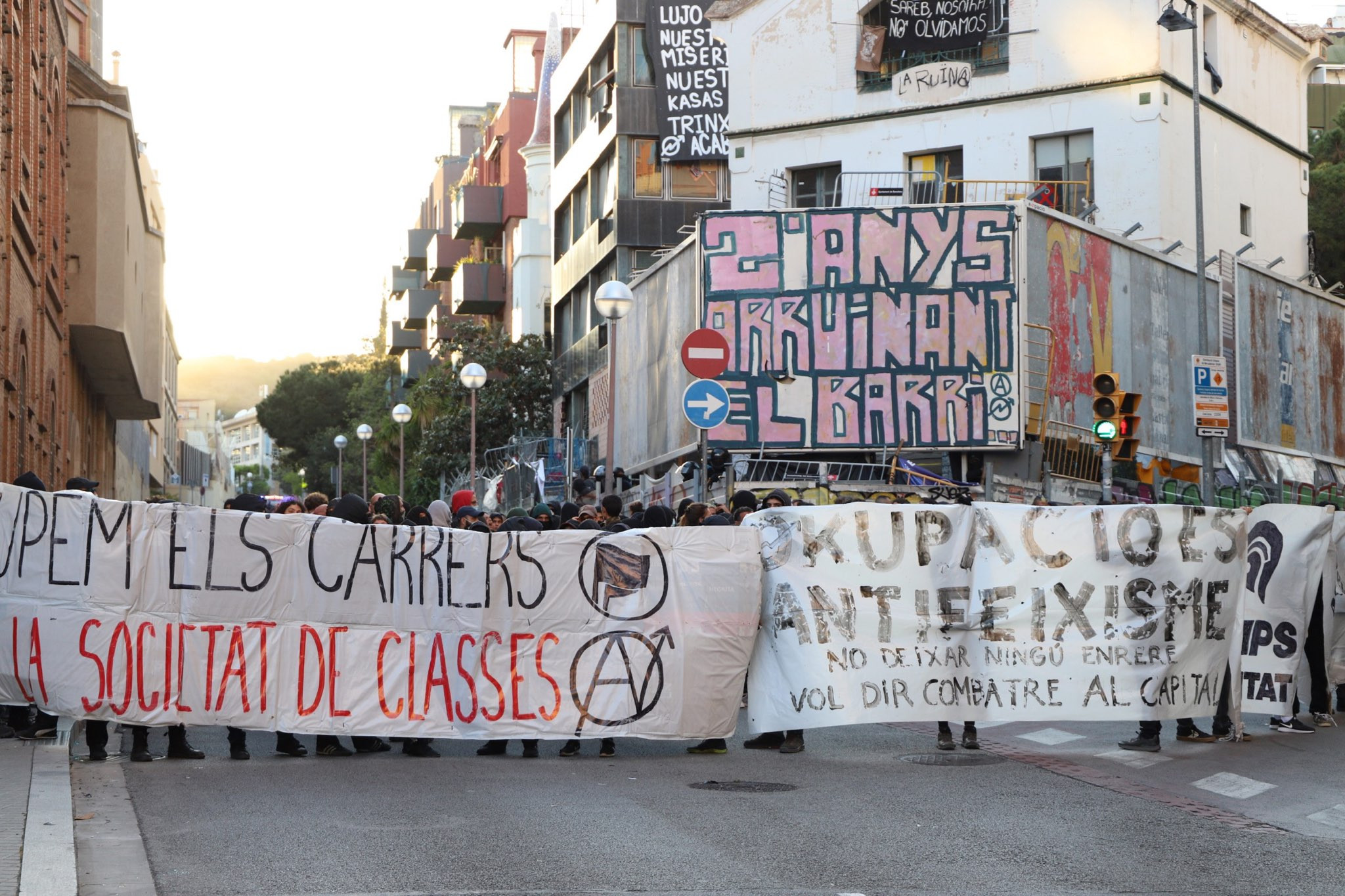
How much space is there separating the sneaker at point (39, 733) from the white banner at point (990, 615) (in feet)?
15.6

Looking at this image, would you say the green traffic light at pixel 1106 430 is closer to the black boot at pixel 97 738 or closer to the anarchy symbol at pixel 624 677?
the anarchy symbol at pixel 624 677

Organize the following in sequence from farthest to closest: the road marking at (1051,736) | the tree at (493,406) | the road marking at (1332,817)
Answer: the tree at (493,406) < the road marking at (1051,736) < the road marking at (1332,817)

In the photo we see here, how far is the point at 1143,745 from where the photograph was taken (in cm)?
1184

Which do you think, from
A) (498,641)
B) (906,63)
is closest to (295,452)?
(906,63)

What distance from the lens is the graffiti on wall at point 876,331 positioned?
29469mm

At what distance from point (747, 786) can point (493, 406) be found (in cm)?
4097

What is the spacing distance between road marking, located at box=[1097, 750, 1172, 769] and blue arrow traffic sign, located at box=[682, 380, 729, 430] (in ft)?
22.0

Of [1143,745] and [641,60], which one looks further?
[641,60]

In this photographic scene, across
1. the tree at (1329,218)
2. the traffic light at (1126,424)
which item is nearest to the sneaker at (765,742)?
the traffic light at (1126,424)

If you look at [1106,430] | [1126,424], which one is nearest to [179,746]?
[1106,430]

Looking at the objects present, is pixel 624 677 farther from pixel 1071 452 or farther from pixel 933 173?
pixel 933 173

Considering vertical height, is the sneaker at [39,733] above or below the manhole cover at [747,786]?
above

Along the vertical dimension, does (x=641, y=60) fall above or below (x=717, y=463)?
above

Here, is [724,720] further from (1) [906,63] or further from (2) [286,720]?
(1) [906,63]
